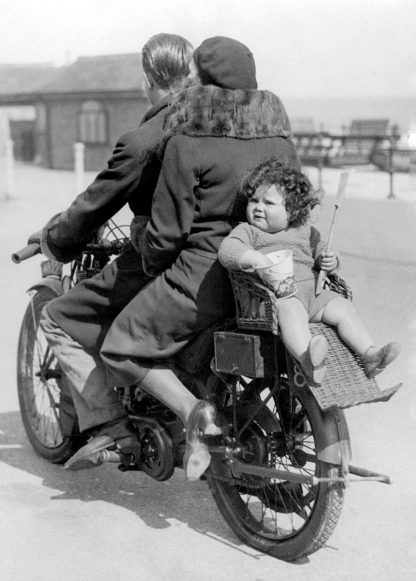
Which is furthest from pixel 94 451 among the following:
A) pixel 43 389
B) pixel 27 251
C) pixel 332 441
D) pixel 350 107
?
pixel 350 107

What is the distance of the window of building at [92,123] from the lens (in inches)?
1502

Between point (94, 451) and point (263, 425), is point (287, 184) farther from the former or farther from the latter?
point (94, 451)

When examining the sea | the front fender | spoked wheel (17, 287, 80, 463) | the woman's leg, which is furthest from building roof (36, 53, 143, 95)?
the sea

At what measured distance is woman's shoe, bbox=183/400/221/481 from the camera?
3918 millimetres

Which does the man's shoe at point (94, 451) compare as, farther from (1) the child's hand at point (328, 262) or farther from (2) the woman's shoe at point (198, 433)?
(1) the child's hand at point (328, 262)

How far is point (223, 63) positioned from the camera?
3.86 meters

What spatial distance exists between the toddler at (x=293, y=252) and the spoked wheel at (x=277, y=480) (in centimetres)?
28

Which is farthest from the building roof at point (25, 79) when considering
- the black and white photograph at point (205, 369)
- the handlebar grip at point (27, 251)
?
the black and white photograph at point (205, 369)

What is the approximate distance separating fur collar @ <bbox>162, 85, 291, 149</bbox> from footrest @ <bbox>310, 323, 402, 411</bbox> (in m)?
0.82

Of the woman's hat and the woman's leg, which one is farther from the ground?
the woman's hat

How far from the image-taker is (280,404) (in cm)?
394

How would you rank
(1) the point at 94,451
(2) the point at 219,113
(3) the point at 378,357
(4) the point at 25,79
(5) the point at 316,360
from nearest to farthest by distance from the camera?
1. (5) the point at 316,360
2. (3) the point at 378,357
3. (2) the point at 219,113
4. (1) the point at 94,451
5. (4) the point at 25,79

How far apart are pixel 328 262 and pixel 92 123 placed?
3559 centimetres

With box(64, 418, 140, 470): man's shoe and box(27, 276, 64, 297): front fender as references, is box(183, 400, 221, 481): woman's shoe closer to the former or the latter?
box(64, 418, 140, 470): man's shoe
